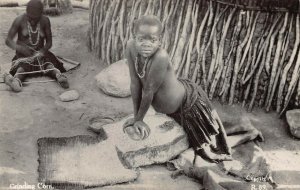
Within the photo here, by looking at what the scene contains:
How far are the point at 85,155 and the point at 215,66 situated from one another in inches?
77.2

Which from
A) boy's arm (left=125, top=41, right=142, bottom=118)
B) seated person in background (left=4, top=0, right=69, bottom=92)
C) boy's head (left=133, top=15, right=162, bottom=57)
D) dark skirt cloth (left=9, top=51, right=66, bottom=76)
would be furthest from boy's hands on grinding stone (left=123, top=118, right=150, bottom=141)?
dark skirt cloth (left=9, top=51, right=66, bottom=76)

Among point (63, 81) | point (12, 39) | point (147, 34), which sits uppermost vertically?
point (147, 34)

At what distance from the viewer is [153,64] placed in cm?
341

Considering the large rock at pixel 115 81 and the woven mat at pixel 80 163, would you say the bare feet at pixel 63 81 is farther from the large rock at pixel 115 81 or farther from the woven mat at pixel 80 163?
the woven mat at pixel 80 163

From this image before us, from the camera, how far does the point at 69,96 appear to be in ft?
16.1

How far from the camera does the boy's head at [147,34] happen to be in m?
3.18

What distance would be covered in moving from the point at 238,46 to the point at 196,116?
4.37 feet

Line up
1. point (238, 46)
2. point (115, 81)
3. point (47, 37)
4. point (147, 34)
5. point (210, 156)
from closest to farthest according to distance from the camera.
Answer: point (147, 34) < point (210, 156) < point (238, 46) < point (115, 81) < point (47, 37)

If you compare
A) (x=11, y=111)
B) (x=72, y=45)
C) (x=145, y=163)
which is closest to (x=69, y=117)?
(x=11, y=111)

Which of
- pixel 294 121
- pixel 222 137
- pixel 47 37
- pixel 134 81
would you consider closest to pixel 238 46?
pixel 294 121

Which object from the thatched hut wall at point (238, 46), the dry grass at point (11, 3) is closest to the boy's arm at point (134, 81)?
the thatched hut wall at point (238, 46)

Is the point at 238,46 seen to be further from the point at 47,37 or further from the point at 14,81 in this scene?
the point at 14,81

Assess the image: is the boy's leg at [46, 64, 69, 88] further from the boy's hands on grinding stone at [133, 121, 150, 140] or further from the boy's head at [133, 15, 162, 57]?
the boy's head at [133, 15, 162, 57]

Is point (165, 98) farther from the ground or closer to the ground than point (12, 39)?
farther from the ground
